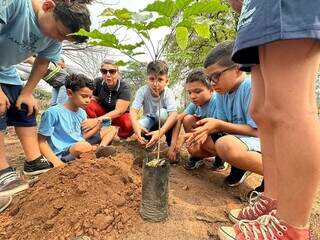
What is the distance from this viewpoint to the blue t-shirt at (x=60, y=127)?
2.95 m

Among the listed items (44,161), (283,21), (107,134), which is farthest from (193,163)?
(283,21)

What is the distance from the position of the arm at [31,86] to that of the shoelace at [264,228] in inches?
75.0

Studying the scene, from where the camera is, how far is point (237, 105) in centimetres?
245

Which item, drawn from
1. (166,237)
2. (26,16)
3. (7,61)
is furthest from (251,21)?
(7,61)

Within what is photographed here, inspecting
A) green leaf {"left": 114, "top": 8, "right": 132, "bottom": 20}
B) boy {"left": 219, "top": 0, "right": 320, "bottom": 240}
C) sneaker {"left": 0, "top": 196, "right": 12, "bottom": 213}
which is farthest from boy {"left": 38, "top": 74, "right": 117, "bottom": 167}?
boy {"left": 219, "top": 0, "right": 320, "bottom": 240}

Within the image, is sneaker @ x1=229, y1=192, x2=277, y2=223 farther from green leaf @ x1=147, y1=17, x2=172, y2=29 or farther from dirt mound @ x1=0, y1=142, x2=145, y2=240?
green leaf @ x1=147, y1=17, x2=172, y2=29

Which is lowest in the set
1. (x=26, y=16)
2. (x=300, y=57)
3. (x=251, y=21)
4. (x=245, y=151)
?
(x=245, y=151)

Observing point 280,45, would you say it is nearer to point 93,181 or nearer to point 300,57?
point 300,57

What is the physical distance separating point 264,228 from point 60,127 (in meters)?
2.23

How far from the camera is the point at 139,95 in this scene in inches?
144

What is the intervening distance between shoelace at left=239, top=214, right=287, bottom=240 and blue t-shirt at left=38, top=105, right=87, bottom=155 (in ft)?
6.68

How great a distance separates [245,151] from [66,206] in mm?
1117

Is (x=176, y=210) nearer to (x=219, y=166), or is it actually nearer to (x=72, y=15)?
(x=219, y=166)

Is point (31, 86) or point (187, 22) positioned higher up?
point (187, 22)
